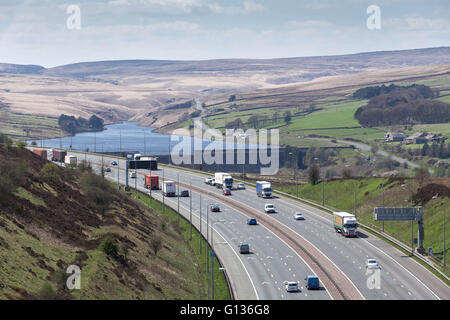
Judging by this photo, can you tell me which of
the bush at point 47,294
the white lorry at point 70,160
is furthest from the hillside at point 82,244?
the white lorry at point 70,160

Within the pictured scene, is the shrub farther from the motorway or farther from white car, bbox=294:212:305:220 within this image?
white car, bbox=294:212:305:220

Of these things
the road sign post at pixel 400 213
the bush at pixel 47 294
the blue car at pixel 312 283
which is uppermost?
the bush at pixel 47 294

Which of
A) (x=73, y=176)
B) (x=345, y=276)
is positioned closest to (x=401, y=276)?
(x=345, y=276)

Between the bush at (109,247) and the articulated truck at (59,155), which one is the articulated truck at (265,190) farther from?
the articulated truck at (59,155)

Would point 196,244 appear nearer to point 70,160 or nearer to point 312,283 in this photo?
point 312,283

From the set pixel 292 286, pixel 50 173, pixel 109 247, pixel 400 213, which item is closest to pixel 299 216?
pixel 400 213
